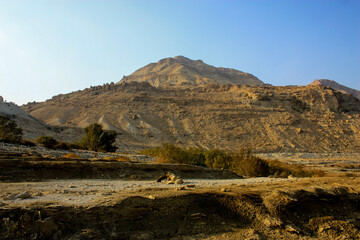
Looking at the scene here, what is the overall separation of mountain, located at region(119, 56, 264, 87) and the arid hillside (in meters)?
34.1

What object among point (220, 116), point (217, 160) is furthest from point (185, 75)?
point (217, 160)

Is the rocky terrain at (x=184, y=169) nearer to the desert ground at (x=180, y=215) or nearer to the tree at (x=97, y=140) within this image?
the desert ground at (x=180, y=215)

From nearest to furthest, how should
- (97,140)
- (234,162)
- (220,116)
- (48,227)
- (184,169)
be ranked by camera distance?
(48,227) → (184,169) → (234,162) → (97,140) → (220,116)

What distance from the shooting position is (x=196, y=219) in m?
4.62

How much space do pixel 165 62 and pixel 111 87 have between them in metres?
68.0

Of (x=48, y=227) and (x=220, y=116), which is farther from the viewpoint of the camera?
(x=220, y=116)

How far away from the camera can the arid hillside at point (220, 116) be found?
42.5 meters

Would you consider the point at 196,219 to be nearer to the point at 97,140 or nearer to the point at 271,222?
the point at 271,222

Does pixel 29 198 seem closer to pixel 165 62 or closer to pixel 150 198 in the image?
pixel 150 198

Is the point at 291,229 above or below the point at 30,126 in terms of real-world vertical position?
below

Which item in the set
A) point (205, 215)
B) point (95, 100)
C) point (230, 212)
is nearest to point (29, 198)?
point (205, 215)

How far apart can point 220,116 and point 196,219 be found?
46120 millimetres

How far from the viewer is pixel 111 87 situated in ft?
214

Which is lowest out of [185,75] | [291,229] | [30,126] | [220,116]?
[291,229]
